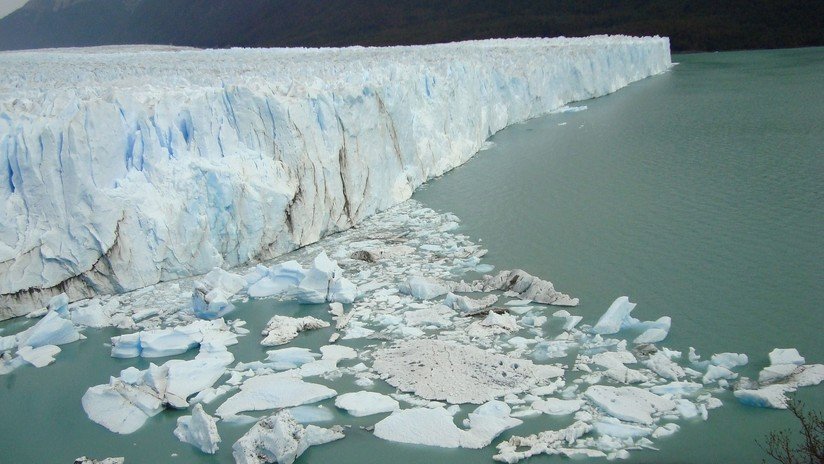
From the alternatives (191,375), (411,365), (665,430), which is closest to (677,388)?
(665,430)

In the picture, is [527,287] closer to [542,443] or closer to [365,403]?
[365,403]

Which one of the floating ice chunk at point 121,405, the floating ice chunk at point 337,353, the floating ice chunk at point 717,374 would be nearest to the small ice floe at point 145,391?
the floating ice chunk at point 121,405

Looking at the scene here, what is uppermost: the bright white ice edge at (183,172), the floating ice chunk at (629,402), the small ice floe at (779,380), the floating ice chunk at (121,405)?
the bright white ice edge at (183,172)

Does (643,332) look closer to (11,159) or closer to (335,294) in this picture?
(335,294)

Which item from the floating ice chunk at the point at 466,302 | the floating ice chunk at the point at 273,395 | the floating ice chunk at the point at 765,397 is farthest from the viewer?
the floating ice chunk at the point at 466,302

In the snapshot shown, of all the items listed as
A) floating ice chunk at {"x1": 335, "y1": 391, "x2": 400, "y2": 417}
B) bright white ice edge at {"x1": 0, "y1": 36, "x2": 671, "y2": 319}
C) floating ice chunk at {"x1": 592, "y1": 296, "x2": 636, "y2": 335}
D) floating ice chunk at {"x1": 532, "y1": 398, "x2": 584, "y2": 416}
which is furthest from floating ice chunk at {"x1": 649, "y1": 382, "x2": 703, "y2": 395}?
bright white ice edge at {"x1": 0, "y1": 36, "x2": 671, "y2": 319}

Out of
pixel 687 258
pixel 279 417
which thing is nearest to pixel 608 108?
pixel 687 258

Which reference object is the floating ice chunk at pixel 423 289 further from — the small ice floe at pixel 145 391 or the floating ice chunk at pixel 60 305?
the floating ice chunk at pixel 60 305
